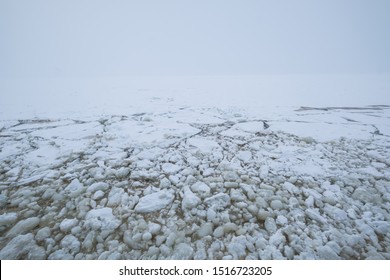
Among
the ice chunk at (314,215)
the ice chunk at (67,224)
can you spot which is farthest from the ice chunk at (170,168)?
the ice chunk at (314,215)

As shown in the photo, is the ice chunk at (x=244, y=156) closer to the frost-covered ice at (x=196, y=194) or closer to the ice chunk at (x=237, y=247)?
the frost-covered ice at (x=196, y=194)

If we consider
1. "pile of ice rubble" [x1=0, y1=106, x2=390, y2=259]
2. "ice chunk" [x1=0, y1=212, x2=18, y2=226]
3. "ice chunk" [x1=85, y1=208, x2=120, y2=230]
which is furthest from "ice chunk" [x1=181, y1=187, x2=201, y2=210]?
"ice chunk" [x1=0, y1=212, x2=18, y2=226]

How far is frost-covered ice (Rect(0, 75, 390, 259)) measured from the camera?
1.08 m

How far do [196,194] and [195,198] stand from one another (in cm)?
6

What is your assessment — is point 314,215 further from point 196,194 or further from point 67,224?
point 67,224

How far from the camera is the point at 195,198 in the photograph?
1400 mm

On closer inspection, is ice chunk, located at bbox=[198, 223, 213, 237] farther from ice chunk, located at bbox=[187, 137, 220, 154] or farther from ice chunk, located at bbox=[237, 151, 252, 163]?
ice chunk, located at bbox=[187, 137, 220, 154]

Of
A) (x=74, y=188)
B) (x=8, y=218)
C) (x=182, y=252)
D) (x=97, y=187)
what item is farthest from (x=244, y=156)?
(x=8, y=218)

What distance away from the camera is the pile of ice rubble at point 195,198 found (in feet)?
3.52

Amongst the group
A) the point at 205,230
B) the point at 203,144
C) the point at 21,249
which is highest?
the point at 203,144

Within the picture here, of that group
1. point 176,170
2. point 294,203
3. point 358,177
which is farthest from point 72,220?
point 358,177
